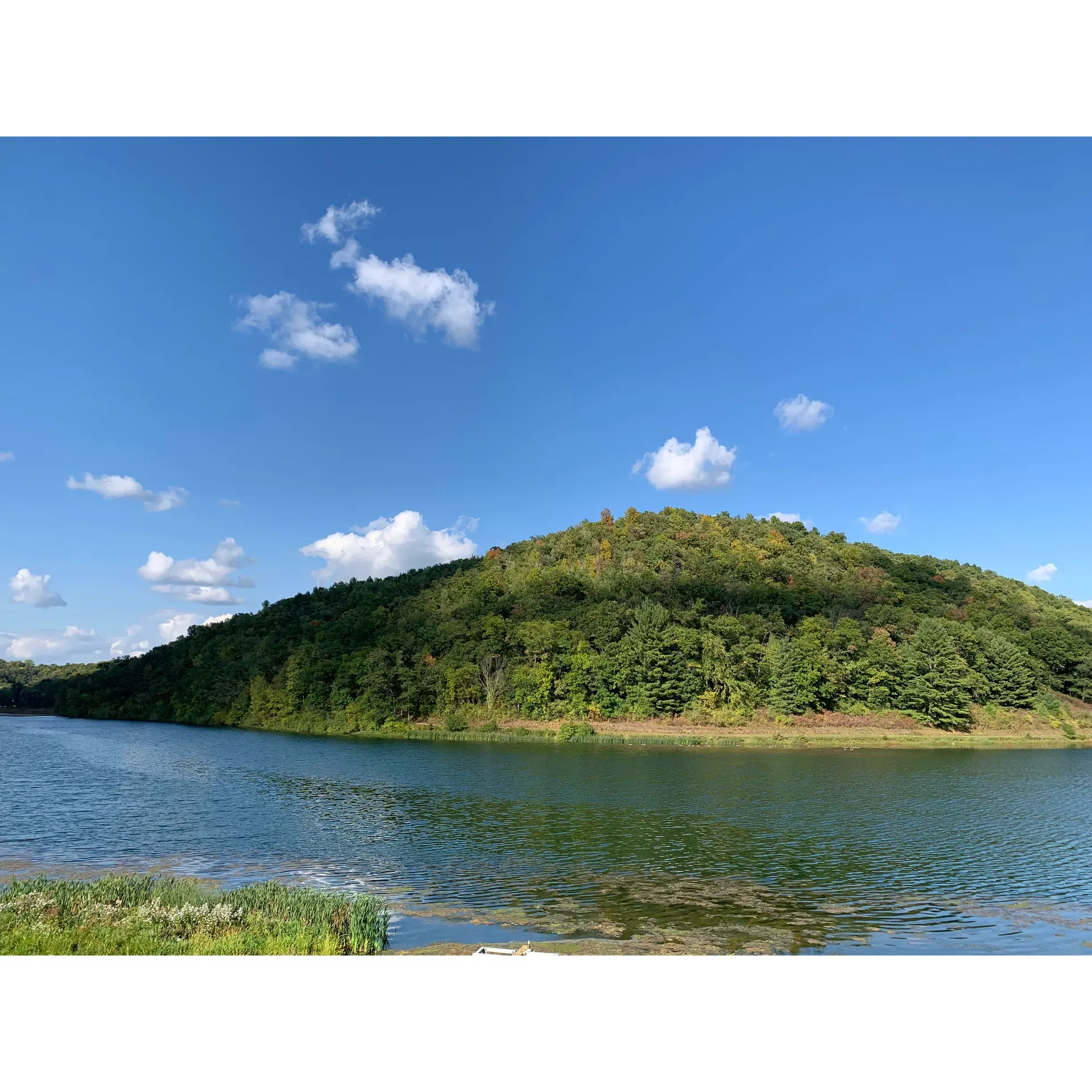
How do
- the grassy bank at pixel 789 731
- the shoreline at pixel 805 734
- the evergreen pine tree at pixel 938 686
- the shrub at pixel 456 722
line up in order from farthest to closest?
Result: the shrub at pixel 456 722 < the evergreen pine tree at pixel 938 686 < the grassy bank at pixel 789 731 < the shoreline at pixel 805 734

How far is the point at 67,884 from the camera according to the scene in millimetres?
15406

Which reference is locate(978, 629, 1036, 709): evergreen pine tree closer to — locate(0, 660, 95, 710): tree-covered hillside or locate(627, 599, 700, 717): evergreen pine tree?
locate(627, 599, 700, 717): evergreen pine tree

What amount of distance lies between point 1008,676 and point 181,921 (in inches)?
3299

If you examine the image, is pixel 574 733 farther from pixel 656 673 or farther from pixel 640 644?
pixel 640 644

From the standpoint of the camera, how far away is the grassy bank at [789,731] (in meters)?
63.5

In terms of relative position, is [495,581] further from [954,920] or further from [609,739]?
[954,920]

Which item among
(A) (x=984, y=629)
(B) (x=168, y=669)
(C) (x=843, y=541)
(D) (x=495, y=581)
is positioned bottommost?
(B) (x=168, y=669)

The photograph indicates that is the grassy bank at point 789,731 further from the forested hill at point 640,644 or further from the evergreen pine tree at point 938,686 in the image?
A: the forested hill at point 640,644

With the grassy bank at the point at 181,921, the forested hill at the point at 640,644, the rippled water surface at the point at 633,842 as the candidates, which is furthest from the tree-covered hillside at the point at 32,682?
the grassy bank at the point at 181,921

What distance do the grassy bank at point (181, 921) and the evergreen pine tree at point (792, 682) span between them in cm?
6522

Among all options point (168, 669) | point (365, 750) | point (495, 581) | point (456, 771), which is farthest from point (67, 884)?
point (168, 669)

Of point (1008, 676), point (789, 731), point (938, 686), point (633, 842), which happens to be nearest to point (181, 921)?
point (633, 842)

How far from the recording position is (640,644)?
78.3 metres

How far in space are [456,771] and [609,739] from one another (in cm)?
2571
